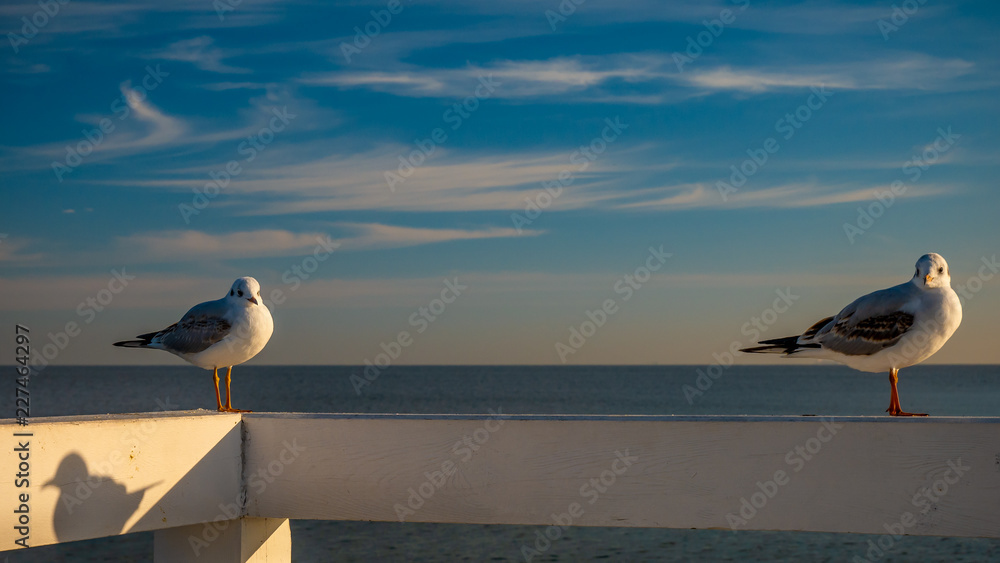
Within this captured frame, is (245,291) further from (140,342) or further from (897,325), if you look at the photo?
(897,325)

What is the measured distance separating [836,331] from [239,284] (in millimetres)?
3521

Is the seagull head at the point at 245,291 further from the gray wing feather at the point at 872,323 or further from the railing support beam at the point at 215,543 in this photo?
the gray wing feather at the point at 872,323

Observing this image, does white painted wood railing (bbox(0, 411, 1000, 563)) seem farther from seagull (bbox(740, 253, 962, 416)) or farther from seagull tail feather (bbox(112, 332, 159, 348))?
seagull tail feather (bbox(112, 332, 159, 348))

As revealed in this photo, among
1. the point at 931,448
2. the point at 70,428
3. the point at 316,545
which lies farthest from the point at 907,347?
the point at 316,545

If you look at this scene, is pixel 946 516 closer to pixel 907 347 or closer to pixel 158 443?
pixel 907 347

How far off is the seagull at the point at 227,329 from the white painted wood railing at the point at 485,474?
54.9 inches

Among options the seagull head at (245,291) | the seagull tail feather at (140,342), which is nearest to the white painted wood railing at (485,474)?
the seagull head at (245,291)

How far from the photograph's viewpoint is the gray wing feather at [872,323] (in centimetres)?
487

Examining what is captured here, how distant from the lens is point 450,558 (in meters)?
19.2

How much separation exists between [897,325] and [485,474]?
2591mm

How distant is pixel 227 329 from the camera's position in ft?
17.5

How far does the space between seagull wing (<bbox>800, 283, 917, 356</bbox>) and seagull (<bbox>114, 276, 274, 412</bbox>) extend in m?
3.33

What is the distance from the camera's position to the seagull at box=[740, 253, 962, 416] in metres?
4.75

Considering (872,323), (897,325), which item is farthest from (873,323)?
(897,325)
